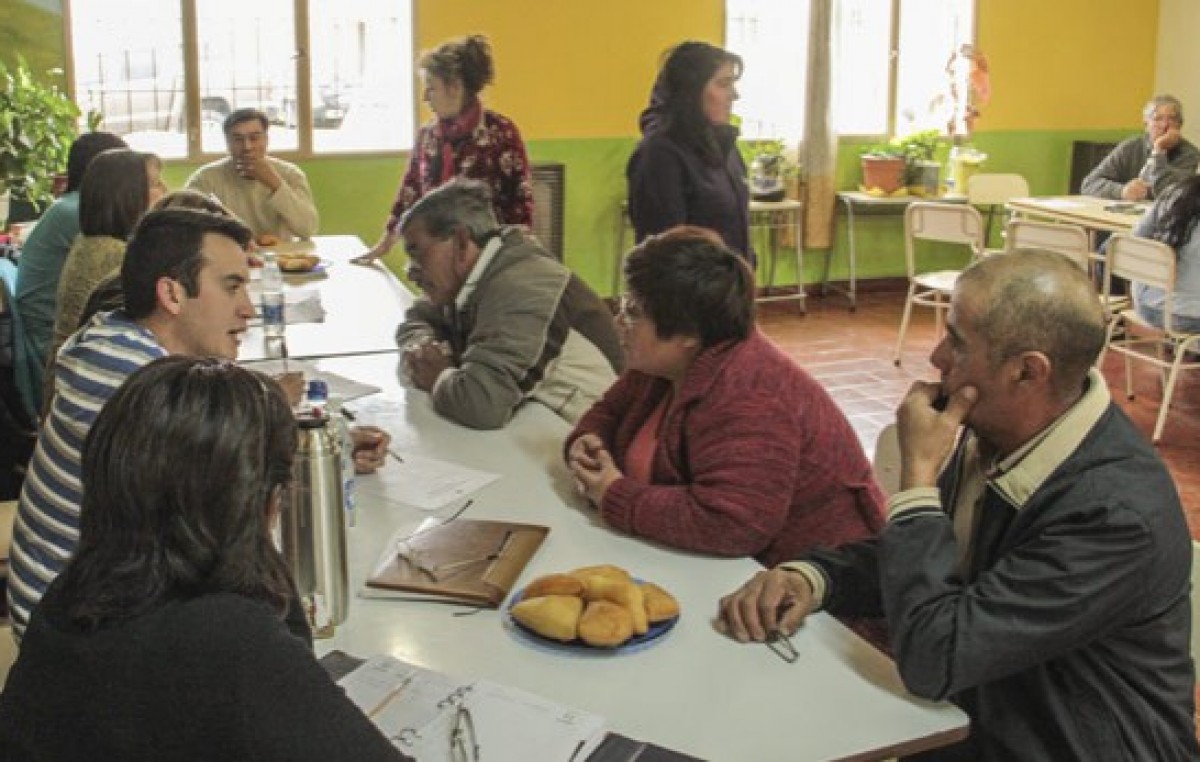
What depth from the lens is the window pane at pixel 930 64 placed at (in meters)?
8.15

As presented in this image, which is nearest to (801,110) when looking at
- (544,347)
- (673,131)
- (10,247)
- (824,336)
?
(824,336)

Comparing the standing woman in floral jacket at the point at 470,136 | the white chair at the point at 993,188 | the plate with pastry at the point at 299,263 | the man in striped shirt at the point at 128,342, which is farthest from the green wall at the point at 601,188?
the man in striped shirt at the point at 128,342

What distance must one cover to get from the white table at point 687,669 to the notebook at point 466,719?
0.05 metres

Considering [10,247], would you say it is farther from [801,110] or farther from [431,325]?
[801,110]

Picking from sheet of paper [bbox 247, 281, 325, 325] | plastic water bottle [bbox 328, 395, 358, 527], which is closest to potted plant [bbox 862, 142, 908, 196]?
sheet of paper [bbox 247, 281, 325, 325]

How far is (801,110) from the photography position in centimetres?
786

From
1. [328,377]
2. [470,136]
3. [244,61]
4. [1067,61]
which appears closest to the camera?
[328,377]

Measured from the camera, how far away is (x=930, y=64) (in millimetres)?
8266

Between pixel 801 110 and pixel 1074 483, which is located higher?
pixel 801 110

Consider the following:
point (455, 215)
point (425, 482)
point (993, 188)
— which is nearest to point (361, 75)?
point (993, 188)

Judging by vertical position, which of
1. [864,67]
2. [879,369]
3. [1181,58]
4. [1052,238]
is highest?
[1181,58]

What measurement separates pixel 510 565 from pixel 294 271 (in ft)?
9.72

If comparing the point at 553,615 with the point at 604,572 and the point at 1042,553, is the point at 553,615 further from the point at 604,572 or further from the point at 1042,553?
the point at 1042,553

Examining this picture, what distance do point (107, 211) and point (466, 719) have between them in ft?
8.13
